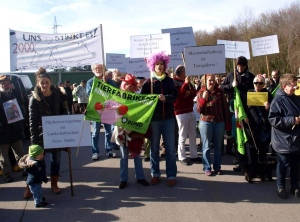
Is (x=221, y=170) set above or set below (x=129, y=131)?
below

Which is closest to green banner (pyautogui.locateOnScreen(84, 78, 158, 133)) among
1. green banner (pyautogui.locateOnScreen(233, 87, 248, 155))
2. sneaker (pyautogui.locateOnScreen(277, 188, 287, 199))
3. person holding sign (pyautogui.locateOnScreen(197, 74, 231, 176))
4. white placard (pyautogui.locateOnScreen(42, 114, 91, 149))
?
white placard (pyautogui.locateOnScreen(42, 114, 91, 149))

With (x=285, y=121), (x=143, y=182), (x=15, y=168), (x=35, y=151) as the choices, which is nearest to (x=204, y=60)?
(x=285, y=121)

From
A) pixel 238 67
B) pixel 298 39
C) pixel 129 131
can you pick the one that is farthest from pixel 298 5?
pixel 129 131

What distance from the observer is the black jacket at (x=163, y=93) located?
5.52m

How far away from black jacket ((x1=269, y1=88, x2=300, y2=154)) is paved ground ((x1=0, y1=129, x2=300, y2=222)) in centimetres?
79

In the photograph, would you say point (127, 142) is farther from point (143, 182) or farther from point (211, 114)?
point (211, 114)

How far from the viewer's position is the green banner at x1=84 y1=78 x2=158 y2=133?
17.7 feet

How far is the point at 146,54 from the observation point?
679 cm

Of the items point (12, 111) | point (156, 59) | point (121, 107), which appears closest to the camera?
point (121, 107)

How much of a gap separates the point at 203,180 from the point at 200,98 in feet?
4.77

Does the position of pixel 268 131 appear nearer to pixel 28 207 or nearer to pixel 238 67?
pixel 238 67

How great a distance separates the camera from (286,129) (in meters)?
4.93

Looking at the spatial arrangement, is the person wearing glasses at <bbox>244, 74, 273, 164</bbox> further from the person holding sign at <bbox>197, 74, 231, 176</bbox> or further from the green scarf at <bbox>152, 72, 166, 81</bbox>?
the green scarf at <bbox>152, 72, 166, 81</bbox>

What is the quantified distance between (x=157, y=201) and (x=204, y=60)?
9.01 ft
